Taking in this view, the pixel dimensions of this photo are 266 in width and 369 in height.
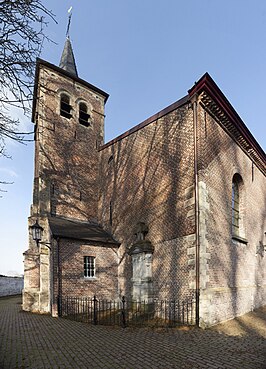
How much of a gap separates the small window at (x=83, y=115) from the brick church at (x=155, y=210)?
0.62 metres

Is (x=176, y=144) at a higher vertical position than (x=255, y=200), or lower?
higher

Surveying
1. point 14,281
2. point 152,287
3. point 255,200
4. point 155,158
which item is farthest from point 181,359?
point 14,281

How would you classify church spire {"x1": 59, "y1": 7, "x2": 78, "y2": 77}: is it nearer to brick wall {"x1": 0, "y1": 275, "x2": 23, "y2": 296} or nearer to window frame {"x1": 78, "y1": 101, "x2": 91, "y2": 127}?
window frame {"x1": 78, "y1": 101, "x2": 91, "y2": 127}

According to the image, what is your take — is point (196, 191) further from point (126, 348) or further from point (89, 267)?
point (89, 267)

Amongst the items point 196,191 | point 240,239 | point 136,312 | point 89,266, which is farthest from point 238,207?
point 89,266

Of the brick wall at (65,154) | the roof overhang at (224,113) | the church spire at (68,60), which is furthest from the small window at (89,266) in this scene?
the church spire at (68,60)

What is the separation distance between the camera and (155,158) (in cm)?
1138

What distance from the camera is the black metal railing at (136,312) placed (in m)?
8.37

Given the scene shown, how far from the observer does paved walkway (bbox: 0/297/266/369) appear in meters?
4.96

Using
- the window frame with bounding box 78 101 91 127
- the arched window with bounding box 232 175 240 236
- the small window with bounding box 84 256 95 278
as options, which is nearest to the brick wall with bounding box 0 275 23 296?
the small window with bounding box 84 256 95 278

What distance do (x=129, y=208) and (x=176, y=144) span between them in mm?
4250

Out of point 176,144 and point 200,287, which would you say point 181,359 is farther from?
point 176,144

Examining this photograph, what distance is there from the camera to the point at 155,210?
424 inches

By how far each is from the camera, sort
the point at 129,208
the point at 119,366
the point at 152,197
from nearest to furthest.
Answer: the point at 119,366, the point at 152,197, the point at 129,208
